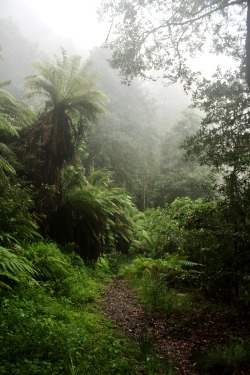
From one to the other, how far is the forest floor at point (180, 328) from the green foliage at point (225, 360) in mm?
90

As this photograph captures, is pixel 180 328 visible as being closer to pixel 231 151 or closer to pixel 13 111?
pixel 231 151

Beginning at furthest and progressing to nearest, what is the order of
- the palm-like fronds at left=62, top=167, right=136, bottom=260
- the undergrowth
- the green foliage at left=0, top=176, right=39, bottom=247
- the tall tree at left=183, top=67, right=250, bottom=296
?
the palm-like fronds at left=62, top=167, right=136, bottom=260
the green foliage at left=0, top=176, right=39, bottom=247
the tall tree at left=183, top=67, right=250, bottom=296
the undergrowth

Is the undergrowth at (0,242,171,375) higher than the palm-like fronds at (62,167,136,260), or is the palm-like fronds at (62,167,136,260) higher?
the palm-like fronds at (62,167,136,260)

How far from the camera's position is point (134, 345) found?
3641 mm

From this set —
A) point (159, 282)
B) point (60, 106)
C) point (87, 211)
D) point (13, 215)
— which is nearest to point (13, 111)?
point (60, 106)

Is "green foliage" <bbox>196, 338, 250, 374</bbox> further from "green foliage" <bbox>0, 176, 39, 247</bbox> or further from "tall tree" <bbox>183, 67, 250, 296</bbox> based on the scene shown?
"green foliage" <bbox>0, 176, 39, 247</bbox>

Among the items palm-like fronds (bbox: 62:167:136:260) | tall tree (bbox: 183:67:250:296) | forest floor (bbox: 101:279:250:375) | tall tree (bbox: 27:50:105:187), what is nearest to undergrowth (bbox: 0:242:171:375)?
forest floor (bbox: 101:279:250:375)

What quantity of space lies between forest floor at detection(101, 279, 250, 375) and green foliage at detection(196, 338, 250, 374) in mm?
90

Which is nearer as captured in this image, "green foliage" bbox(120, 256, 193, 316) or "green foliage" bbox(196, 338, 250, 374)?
"green foliage" bbox(196, 338, 250, 374)

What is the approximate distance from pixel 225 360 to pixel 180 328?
1.38 meters

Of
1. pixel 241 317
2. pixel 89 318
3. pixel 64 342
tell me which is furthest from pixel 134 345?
pixel 241 317

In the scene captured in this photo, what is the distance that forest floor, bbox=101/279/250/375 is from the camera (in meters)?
3.75

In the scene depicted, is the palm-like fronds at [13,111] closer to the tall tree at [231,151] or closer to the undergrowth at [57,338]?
the undergrowth at [57,338]

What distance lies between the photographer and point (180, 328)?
4559mm
